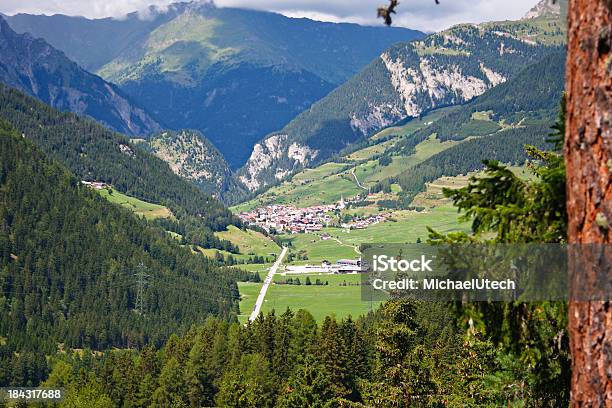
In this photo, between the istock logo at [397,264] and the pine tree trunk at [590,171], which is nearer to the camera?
the pine tree trunk at [590,171]

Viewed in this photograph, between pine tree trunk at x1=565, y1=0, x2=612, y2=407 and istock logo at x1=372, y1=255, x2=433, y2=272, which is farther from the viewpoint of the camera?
istock logo at x1=372, y1=255, x2=433, y2=272

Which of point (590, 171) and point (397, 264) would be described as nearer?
point (590, 171)

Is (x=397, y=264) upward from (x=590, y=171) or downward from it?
downward

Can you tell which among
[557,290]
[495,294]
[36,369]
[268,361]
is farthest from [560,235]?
[36,369]

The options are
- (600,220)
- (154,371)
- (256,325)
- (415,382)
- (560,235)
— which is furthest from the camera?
(256,325)

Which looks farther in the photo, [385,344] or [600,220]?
[385,344]

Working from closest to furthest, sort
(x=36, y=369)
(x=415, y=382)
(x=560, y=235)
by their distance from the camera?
(x=560, y=235)
(x=415, y=382)
(x=36, y=369)

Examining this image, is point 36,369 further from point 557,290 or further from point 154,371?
point 557,290

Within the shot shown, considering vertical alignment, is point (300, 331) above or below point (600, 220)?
below
